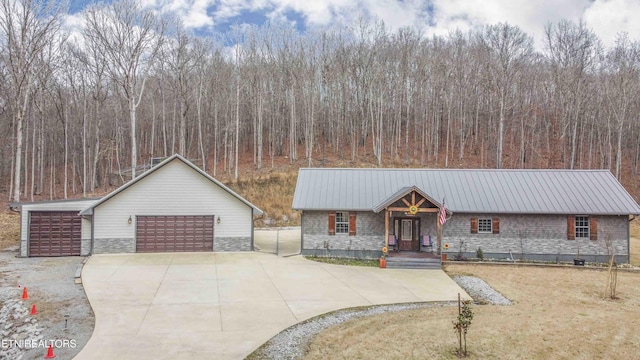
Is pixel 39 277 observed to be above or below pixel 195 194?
below

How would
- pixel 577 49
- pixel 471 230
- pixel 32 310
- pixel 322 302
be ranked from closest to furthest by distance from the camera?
pixel 32 310 < pixel 322 302 < pixel 471 230 < pixel 577 49

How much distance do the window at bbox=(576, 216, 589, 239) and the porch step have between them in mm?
7592

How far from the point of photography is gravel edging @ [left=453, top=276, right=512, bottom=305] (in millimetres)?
13438

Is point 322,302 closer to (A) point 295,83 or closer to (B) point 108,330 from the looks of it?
(B) point 108,330

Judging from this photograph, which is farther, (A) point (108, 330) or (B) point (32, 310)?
(B) point (32, 310)

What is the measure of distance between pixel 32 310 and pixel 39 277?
5.07 meters

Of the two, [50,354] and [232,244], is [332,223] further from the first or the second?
[50,354]

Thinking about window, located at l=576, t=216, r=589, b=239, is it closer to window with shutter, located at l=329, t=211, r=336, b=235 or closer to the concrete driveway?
the concrete driveway

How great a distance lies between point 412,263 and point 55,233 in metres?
17.5

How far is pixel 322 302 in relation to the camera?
12.8m

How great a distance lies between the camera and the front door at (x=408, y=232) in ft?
68.8

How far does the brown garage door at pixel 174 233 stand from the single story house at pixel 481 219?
5232 mm

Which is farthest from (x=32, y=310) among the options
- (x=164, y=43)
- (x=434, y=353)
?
(x=164, y=43)

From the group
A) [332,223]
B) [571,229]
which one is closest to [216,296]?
[332,223]
